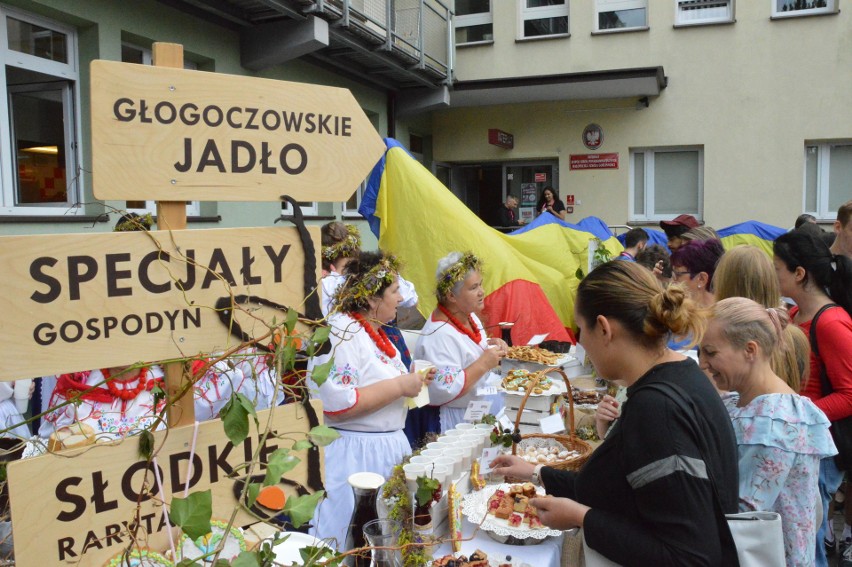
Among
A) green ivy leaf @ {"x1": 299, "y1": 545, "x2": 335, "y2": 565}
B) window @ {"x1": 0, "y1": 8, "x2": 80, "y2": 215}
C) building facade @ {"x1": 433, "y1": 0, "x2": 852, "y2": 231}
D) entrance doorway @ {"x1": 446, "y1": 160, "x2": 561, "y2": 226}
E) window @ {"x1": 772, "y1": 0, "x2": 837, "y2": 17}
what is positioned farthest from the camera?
entrance doorway @ {"x1": 446, "y1": 160, "x2": 561, "y2": 226}

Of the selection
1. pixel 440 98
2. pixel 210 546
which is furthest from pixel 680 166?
pixel 210 546

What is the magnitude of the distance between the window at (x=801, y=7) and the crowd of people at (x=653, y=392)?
29.7 feet

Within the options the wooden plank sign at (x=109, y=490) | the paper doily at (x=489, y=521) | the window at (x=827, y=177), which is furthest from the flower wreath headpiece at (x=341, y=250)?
the window at (x=827, y=177)

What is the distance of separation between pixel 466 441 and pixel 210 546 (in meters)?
1.36

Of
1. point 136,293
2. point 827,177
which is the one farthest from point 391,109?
point 136,293

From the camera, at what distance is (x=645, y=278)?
6.23ft

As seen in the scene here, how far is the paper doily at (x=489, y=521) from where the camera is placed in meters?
2.26

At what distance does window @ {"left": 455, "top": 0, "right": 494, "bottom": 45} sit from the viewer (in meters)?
13.3

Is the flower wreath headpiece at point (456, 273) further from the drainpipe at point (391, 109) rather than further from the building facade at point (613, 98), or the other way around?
the drainpipe at point (391, 109)

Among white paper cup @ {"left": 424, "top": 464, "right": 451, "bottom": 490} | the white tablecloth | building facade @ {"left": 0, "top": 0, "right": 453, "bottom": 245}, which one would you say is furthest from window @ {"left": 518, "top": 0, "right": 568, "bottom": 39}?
the white tablecloth

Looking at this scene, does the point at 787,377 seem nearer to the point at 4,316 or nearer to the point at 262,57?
the point at 4,316

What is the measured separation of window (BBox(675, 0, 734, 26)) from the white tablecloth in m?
11.9

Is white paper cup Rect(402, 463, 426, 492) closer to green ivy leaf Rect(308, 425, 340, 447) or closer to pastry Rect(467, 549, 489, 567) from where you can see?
pastry Rect(467, 549, 489, 567)

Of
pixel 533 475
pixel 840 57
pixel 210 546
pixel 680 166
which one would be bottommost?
pixel 533 475
